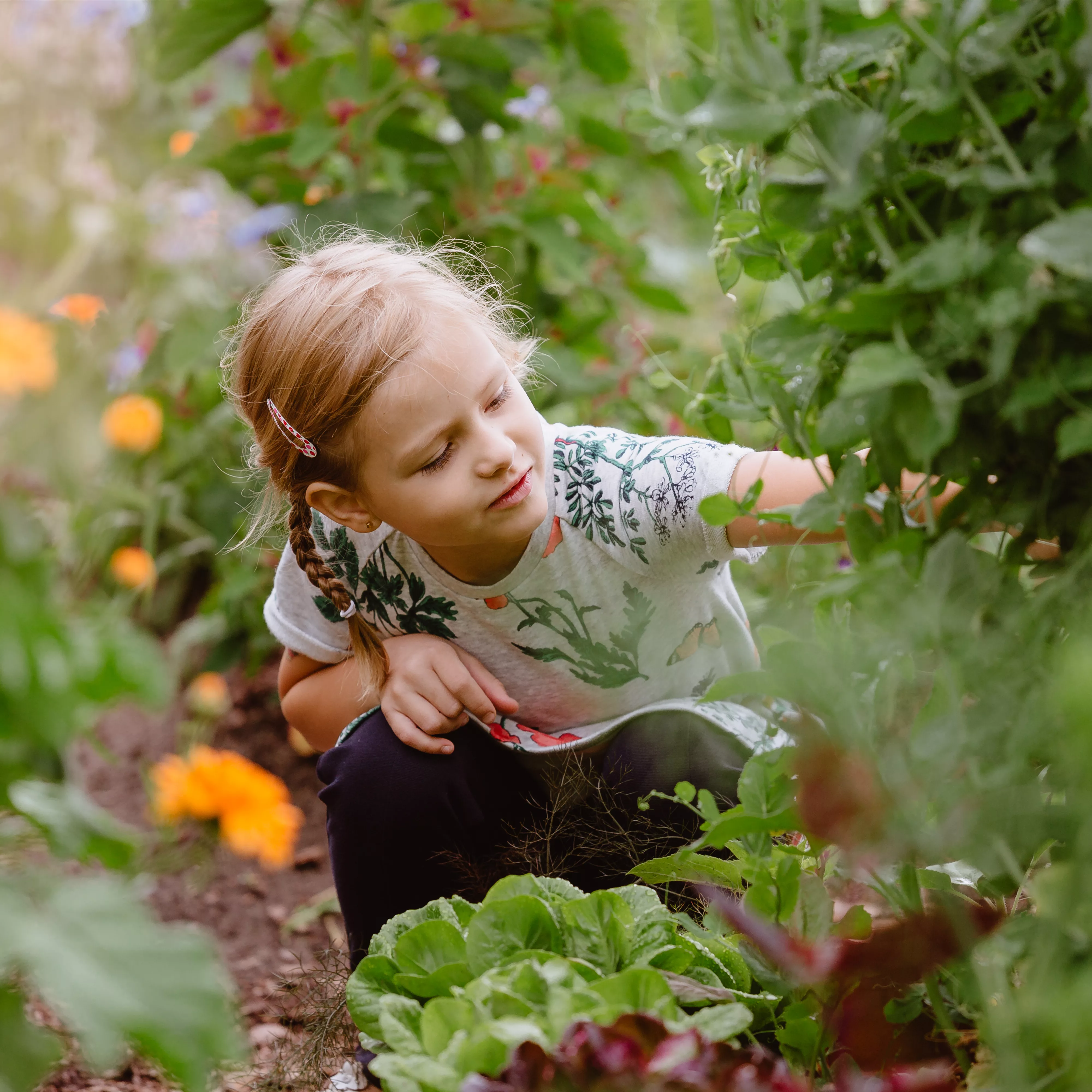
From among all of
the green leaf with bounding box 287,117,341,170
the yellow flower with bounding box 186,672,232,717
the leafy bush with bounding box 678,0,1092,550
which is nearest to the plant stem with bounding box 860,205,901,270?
the leafy bush with bounding box 678,0,1092,550

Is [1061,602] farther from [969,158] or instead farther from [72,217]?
[72,217]

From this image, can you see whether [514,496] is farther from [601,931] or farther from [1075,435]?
[1075,435]

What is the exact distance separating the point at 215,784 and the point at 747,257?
0.65 meters

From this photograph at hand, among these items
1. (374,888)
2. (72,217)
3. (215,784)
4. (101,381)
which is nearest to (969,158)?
(215,784)

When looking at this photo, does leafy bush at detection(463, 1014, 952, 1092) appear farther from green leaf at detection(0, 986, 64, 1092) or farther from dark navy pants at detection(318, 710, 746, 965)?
dark navy pants at detection(318, 710, 746, 965)

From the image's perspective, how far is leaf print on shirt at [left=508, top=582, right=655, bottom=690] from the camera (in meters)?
1.38

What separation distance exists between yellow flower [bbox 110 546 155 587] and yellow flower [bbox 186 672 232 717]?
0.22 m

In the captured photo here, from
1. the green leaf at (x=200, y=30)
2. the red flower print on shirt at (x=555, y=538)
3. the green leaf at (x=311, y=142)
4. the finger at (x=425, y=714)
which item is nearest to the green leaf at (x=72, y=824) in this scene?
the finger at (x=425, y=714)

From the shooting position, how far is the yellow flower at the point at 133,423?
2.27m

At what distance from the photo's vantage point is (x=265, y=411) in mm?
1322

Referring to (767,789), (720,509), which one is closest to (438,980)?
(767,789)

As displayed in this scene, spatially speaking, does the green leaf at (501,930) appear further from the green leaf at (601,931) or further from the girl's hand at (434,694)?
the girl's hand at (434,694)

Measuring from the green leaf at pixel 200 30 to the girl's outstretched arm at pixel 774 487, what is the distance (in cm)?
125

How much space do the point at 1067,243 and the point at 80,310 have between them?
221 cm
